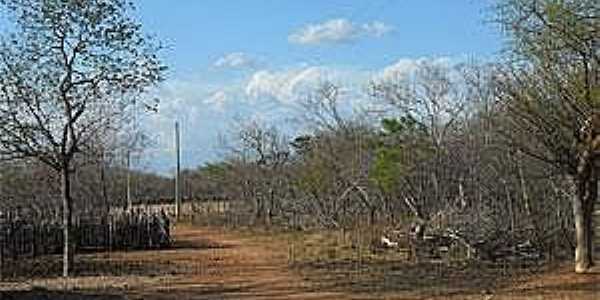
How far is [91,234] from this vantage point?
100.0ft

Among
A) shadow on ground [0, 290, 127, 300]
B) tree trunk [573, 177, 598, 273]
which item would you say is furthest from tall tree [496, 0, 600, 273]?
shadow on ground [0, 290, 127, 300]

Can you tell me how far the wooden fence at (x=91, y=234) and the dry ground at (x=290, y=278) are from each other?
1.20m

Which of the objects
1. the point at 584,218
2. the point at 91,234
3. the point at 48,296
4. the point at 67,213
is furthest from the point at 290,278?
the point at 91,234

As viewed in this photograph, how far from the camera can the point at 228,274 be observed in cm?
2166

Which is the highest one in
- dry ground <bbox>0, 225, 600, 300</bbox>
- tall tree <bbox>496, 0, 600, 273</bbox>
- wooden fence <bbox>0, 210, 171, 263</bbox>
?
tall tree <bbox>496, 0, 600, 273</bbox>

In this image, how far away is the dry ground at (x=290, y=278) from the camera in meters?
17.2

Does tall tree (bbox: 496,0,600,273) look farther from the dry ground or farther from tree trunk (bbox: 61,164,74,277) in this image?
tree trunk (bbox: 61,164,74,277)

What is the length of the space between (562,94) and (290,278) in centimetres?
677

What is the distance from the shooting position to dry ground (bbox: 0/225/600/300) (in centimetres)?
1719

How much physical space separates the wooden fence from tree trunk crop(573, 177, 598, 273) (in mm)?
14925

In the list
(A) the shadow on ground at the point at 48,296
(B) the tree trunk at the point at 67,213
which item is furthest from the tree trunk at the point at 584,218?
(B) the tree trunk at the point at 67,213

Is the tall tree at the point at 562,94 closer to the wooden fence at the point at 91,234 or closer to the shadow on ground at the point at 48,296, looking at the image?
the shadow on ground at the point at 48,296

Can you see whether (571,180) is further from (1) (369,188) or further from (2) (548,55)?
(1) (369,188)

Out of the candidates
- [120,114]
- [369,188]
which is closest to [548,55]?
[120,114]
